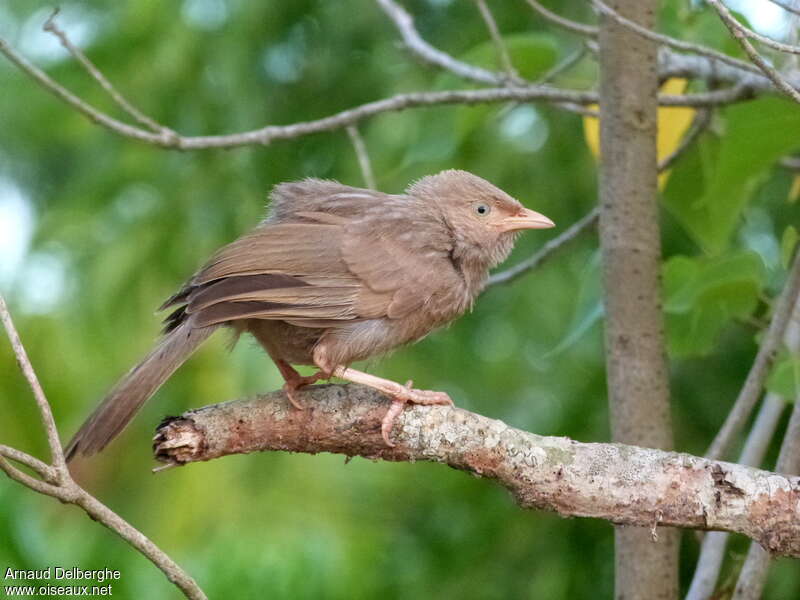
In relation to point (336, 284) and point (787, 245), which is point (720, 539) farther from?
point (336, 284)

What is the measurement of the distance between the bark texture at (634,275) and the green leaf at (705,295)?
3.9 inches

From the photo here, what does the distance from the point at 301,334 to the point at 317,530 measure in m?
2.12

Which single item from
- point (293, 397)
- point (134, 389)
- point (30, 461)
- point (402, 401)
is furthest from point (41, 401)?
point (402, 401)

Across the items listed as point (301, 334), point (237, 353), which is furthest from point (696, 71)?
point (237, 353)

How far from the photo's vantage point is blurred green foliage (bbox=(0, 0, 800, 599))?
4637 millimetres

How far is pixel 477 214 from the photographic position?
398 cm

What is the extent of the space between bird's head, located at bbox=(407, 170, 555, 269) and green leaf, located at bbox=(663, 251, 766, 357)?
487 mm

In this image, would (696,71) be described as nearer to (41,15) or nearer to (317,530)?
(317,530)

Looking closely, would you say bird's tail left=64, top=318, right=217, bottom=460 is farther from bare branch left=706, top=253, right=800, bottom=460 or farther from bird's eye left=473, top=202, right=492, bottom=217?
bare branch left=706, top=253, right=800, bottom=460

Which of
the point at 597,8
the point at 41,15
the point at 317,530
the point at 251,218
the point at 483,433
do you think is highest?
the point at 41,15

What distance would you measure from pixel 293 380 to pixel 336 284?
0.33m

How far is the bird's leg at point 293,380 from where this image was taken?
3.27 meters

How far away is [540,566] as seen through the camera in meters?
4.74

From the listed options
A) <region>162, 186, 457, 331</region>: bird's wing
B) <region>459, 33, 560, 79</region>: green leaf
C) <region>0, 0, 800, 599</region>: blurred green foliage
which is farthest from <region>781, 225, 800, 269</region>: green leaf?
<region>459, 33, 560, 79</region>: green leaf
